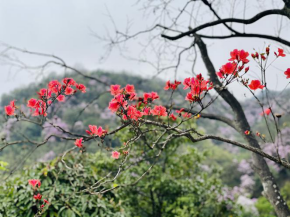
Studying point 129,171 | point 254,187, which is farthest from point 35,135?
point 129,171

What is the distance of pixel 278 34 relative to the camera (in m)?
2.90

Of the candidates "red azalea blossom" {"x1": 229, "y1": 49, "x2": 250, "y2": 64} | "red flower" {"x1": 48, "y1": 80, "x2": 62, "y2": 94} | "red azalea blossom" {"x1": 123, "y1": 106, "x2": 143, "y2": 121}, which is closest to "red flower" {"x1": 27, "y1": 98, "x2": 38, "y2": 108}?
"red flower" {"x1": 48, "y1": 80, "x2": 62, "y2": 94}

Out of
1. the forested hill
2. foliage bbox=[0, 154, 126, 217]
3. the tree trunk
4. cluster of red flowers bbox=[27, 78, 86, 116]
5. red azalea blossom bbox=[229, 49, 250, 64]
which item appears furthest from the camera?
the forested hill

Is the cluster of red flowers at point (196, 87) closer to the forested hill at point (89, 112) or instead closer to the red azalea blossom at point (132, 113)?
the red azalea blossom at point (132, 113)

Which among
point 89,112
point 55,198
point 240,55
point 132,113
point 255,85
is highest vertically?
point 89,112

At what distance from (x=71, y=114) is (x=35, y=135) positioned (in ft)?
11.2

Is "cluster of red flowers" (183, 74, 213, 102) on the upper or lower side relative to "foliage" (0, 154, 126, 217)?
upper

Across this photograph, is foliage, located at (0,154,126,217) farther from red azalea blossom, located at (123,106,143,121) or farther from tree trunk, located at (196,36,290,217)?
tree trunk, located at (196,36,290,217)

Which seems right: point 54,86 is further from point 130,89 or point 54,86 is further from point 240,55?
point 240,55

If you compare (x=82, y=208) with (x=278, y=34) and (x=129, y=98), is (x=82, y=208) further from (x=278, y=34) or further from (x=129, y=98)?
(x=278, y=34)

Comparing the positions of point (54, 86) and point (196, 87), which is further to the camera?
point (54, 86)


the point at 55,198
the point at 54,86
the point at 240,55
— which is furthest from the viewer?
the point at 55,198

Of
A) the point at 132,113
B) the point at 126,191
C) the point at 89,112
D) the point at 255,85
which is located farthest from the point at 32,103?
the point at 89,112

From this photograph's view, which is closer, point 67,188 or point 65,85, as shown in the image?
point 65,85
